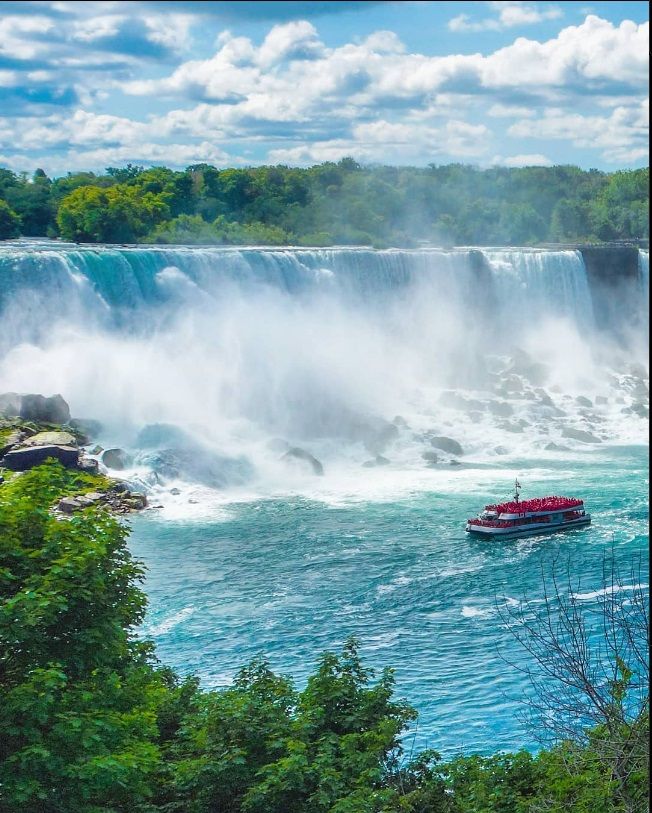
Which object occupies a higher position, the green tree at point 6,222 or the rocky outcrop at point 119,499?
the green tree at point 6,222

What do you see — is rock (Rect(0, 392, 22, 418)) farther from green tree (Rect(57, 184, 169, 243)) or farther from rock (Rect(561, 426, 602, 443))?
green tree (Rect(57, 184, 169, 243))

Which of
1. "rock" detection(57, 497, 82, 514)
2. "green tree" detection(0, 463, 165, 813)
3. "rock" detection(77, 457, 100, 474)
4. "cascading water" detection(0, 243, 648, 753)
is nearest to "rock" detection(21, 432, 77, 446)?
"rock" detection(77, 457, 100, 474)

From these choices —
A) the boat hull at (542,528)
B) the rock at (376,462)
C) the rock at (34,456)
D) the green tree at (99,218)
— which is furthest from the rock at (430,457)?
→ the green tree at (99,218)

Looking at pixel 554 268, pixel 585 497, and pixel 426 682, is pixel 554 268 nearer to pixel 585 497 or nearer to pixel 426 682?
pixel 585 497

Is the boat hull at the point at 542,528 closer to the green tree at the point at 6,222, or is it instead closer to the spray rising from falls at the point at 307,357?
the spray rising from falls at the point at 307,357

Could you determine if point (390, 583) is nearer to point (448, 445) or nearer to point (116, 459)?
point (116, 459)

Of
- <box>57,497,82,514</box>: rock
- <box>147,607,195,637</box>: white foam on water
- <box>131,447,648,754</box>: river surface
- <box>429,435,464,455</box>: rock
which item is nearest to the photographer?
<box>131,447,648,754</box>: river surface
